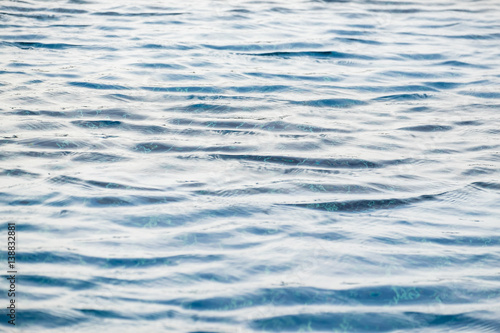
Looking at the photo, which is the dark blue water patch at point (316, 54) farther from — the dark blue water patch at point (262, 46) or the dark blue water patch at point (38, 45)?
the dark blue water patch at point (38, 45)

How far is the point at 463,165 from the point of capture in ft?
8.48

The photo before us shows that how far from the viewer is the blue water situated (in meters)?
1.69

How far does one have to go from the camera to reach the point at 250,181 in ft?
7.72

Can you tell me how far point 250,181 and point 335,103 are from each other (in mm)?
1073

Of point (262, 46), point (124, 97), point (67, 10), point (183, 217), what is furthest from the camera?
point (67, 10)

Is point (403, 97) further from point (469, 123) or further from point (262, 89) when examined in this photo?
point (262, 89)

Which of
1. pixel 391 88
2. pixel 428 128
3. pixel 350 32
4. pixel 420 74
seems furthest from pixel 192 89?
pixel 350 32

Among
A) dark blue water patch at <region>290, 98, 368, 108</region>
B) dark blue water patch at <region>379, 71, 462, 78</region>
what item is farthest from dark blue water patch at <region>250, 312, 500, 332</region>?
dark blue water patch at <region>379, 71, 462, 78</region>

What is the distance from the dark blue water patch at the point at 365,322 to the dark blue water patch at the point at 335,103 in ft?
5.62

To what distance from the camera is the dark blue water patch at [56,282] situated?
1.73m

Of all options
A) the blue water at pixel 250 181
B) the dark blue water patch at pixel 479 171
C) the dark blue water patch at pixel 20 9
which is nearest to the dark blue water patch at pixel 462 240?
the blue water at pixel 250 181

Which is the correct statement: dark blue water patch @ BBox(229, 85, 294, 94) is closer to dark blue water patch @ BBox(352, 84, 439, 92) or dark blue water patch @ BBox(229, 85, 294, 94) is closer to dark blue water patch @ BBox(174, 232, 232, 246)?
dark blue water patch @ BBox(352, 84, 439, 92)

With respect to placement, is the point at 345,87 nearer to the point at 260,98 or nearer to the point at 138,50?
the point at 260,98

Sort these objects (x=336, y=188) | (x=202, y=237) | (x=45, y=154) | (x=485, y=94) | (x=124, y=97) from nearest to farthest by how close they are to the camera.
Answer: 1. (x=202, y=237)
2. (x=336, y=188)
3. (x=45, y=154)
4. (x=124, y=97)
5. (x=485, y=94)
